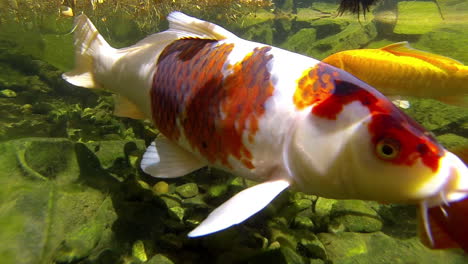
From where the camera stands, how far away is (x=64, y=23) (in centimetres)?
678

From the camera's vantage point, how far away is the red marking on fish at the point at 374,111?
39.9 inches

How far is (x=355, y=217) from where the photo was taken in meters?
2.29

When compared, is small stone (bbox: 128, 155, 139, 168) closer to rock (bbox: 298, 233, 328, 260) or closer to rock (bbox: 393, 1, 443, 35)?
rock (bbox: 298, 233, 328, 260)

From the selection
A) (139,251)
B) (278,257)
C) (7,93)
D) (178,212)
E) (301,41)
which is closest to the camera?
(278,257)

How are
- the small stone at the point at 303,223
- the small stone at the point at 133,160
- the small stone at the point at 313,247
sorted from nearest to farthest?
1. the small stone at the point at 313,247
2. the small stone at the point at 303,223
3. the small stone at the point at 133,160

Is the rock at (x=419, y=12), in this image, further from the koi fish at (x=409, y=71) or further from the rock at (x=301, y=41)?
the koi fish at (x=409, y=71)

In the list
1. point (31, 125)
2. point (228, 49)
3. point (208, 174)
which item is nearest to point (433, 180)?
point (228, 49)

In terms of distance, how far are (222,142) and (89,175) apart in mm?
1500

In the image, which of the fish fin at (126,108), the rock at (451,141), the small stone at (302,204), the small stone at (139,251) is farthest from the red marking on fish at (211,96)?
the rock at (451,141)

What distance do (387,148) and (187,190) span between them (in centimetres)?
186

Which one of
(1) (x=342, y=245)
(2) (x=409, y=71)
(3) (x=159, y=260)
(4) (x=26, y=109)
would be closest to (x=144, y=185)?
(3) (x=159, y=260)

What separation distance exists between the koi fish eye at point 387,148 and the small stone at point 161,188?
6.33ft

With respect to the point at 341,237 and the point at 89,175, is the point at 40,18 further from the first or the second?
the point at 341,237

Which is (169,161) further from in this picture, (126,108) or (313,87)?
(313,87)
